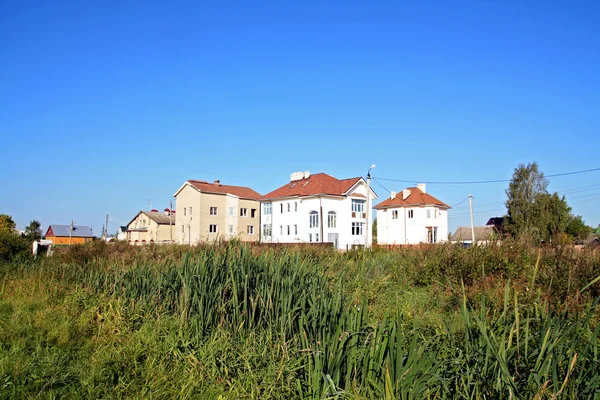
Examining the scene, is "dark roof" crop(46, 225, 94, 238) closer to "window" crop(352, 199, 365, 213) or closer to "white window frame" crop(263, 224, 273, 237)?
"white window frame" crop(263, 224, 273, 237)

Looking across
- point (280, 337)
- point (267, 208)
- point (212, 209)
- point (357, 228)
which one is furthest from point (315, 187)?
point (280, 337)

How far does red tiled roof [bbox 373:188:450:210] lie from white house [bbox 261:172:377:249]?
25.2ft

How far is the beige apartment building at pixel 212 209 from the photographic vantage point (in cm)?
5559

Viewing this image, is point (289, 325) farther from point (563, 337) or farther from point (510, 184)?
point (510, 184)

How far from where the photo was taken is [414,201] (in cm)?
5441

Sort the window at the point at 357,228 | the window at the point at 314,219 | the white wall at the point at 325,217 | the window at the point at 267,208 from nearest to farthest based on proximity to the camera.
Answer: the white wall at the point at 325,217, the window at the point at 314,219, the window at the point at 357,228, the window at the point at 267,208

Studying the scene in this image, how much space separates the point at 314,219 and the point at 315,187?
3.50m

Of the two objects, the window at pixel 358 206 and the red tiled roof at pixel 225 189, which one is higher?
the red tiled roof at pixel 225 189

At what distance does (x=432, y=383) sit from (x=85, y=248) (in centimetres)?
1477

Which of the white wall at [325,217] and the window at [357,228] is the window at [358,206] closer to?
the white wall at [325,217]

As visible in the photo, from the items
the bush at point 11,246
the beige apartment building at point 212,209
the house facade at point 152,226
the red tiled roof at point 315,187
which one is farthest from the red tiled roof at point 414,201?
the bush at point 11,246

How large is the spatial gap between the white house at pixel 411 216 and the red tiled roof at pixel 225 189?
16.3m

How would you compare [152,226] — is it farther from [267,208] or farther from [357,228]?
[357,228]

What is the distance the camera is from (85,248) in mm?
15586
